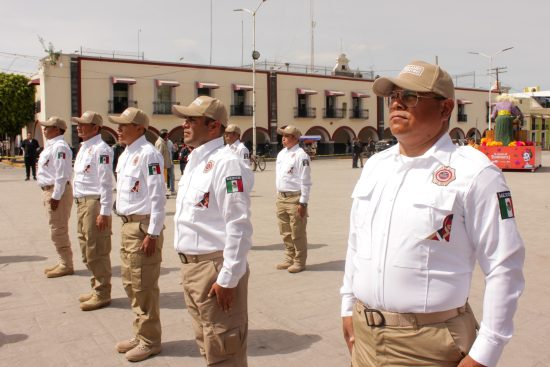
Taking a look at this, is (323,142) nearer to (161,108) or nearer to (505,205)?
(161,108)

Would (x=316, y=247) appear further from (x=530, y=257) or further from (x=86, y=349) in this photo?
(x=86, y=349)

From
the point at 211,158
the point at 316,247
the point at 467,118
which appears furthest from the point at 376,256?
the point at 467,118

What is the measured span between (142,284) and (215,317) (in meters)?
1.30

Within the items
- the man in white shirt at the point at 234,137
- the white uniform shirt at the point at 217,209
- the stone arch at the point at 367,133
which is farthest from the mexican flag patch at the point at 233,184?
the stone arch at the point at 367,133

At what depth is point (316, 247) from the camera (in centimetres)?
799

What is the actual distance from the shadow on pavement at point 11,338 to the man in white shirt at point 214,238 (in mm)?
2114

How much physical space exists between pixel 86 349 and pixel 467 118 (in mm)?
55462

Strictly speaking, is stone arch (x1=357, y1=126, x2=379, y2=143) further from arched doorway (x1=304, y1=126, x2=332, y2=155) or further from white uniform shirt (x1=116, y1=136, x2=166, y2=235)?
white uniform shirt (x1=116, y1=136, x2=166, y2=235)

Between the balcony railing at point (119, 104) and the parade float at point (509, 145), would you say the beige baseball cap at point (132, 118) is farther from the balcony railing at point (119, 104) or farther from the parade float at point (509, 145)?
the balcony railing at point (119, 104)

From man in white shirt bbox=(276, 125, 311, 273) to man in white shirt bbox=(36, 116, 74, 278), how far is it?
8.85ft

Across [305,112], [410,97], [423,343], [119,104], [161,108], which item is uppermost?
[305,112]

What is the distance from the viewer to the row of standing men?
3047mm

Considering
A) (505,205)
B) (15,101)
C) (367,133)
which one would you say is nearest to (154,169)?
(505,205)

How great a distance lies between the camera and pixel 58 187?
6.09 meters
